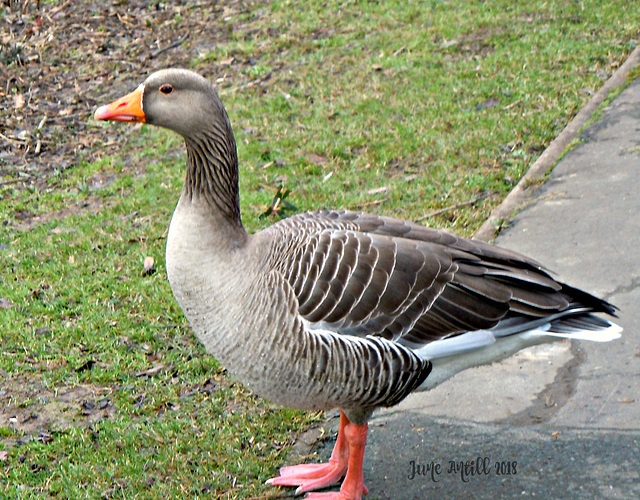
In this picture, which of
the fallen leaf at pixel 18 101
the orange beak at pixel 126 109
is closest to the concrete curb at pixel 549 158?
the orange beak at pixel 126 109

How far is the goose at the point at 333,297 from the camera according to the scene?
344cm

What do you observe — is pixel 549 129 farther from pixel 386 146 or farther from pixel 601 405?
pixel 601 405

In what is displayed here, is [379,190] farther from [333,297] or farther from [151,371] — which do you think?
[333,297]

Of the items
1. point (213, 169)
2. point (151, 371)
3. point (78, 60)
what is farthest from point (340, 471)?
point (78, 60)

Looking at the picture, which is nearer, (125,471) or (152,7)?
(125,471)

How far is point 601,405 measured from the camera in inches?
161

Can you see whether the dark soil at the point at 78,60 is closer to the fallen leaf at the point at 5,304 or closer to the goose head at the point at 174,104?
the fallen leaf at the point at 5,304

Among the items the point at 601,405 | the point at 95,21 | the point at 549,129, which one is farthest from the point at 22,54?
the point at 601,405

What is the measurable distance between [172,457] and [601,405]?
232 cm

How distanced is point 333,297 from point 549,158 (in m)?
3.77

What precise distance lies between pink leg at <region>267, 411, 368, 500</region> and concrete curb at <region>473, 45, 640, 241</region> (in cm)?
220

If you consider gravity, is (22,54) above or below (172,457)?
above

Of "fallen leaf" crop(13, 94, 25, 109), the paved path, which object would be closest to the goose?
the paved path

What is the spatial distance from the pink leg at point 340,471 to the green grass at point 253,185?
0.18 meters
